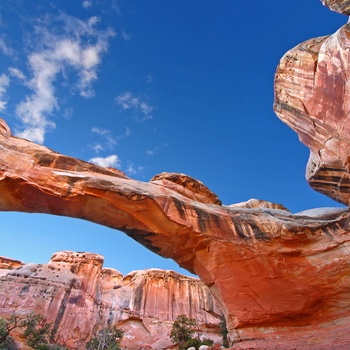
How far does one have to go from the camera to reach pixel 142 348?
40.3 metres

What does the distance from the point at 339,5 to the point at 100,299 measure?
153 feet

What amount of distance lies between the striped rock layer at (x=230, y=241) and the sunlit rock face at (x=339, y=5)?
385 inches

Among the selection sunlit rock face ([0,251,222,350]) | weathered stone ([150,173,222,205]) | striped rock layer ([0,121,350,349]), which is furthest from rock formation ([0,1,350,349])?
sunlit rock face ([0,251,222,350])

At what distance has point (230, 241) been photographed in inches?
543

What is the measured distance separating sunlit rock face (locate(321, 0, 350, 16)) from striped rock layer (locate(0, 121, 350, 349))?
979 centimetres

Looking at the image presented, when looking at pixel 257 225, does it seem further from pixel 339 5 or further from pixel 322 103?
pixel 339 5

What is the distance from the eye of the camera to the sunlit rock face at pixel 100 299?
129ft

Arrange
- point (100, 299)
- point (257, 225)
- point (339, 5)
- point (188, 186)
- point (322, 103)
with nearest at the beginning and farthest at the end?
point (322, 103) < point (339, 5) < point (257, 225) < point (188, 186) < point (100, 299)

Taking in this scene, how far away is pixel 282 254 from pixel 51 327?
35162 millimetres

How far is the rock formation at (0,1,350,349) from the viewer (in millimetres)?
12297

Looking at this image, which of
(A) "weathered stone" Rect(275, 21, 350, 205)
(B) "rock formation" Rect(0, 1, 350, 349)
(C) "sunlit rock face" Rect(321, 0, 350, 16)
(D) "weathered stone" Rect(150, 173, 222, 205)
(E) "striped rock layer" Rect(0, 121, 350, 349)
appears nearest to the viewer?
(A) "weathered stone" Rect(275, 21, 350, 205)

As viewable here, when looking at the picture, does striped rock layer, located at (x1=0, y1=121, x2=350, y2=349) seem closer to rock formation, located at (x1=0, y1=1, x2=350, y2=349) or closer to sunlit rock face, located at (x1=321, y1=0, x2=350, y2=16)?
rock formation, located at (x1=0, y1=1, x2=350, y2=349)

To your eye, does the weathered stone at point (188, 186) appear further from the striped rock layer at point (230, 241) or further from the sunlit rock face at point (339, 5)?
→ the sunlit rock face at point (339, 5)

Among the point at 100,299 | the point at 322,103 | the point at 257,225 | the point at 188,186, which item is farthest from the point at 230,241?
the point at 100,299
